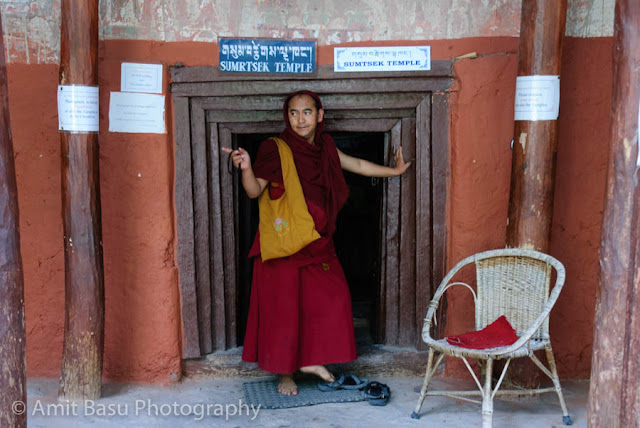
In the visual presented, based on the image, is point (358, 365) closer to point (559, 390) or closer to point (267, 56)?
point (559, 390)

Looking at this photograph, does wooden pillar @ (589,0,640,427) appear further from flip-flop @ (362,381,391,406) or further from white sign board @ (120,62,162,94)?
white sign board @ (120,62,162,94)

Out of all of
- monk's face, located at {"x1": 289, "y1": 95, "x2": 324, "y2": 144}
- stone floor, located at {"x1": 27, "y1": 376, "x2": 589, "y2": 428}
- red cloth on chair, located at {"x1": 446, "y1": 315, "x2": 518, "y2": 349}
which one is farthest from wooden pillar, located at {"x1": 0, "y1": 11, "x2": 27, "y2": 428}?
red cloth on chair, located at {"x1": 446, "y1": 315, "x2": 518, "y2": 349}

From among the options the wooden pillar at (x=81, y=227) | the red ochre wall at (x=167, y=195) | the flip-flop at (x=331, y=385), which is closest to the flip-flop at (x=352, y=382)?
the flip-flop at (x=331, y=385)

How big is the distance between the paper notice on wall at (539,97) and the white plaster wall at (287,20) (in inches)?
17.4

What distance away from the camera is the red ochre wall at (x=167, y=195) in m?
3.47

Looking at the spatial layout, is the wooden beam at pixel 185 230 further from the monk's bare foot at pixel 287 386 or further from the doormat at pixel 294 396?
the monk's bare foot at pixel 287 386

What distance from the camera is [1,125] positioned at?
7.45ft

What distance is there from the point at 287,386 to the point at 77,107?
188 cm

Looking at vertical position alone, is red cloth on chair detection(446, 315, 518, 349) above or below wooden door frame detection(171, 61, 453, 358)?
below

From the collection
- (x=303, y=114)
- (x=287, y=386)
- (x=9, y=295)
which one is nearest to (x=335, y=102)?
(x=303, y=114)

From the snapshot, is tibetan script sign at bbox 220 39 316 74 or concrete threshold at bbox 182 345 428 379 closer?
tibetan script sign at bbox 220 39 316 74

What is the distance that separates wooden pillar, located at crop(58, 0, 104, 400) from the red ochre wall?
24 centimetres

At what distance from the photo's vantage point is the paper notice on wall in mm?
3166

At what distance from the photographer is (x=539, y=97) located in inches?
125
